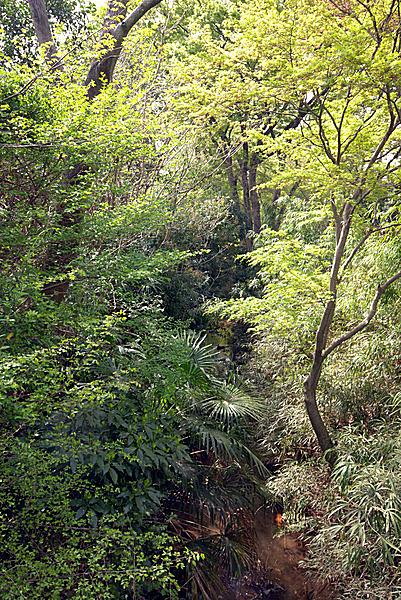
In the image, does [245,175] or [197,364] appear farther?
[245,175]

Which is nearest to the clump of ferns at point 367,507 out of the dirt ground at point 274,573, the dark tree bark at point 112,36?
the dirt ground at point 274,573

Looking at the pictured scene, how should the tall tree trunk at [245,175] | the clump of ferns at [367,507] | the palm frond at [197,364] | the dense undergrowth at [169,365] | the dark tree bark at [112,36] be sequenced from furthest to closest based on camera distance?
1. the tall tree trunk at [245,175]
2. the dark tree bark at [112,36]
3. the palm frond at [197,364]
4. the clump of ferns at [367,507]
5. the dense undergrowth at [169,365]

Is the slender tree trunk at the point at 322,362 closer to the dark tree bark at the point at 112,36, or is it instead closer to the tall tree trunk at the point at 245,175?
the dark tree bark at the point at 112,36

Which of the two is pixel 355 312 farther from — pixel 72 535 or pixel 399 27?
pixel 72 535

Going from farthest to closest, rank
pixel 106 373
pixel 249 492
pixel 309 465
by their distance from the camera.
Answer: pixel 309 465, pixel 249 492, pixel 106 373

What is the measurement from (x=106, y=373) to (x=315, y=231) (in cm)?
589

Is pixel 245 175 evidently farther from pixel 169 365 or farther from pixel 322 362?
pixel 169 365

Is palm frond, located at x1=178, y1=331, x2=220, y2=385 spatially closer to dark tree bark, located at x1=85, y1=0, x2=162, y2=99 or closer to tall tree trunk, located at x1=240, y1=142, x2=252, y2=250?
dark tree bark, located at x1=85, y1=0, x2=162, y2=99

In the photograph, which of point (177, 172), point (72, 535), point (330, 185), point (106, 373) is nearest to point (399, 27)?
point (330, 185)

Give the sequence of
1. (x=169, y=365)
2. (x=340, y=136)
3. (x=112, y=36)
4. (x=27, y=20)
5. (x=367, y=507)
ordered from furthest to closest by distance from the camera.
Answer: (x=27, y=20) < (x=112, y=36) < (x=340, y=136) < (x=169, y=365) < (x=367, y=507)

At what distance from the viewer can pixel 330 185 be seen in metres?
3.91

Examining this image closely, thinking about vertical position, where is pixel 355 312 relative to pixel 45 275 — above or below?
below

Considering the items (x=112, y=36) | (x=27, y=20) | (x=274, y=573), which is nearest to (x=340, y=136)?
(x=112, y=36)

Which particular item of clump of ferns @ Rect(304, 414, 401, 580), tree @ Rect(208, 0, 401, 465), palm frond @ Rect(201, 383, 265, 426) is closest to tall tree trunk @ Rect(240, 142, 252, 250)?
tree @ Rect(208, 0, 401, 465)
